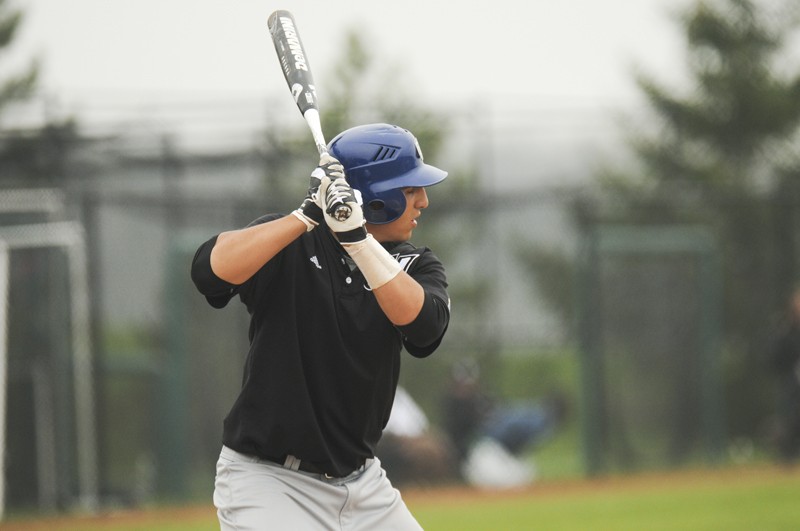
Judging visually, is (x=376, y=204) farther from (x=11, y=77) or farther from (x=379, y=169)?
(x=11, y=77)

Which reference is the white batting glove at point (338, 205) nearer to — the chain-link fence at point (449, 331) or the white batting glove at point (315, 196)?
the white batting glove at point (315, 196)

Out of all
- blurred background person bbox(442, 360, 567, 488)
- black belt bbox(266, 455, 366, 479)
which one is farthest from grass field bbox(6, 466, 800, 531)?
black belt bbox(266, 455, 366, 479)

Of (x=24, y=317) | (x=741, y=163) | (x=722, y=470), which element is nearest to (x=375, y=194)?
(x=24, y=317)

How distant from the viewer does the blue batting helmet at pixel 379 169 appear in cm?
421

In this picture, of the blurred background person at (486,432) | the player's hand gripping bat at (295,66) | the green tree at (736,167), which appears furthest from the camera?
the green tree at (736,167)

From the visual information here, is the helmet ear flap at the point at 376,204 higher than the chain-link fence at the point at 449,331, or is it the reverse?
the helmet ear flap at the point at 376,204

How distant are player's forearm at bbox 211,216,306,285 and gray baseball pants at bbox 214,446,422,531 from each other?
0.64 m

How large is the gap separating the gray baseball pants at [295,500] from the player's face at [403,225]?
822 millimetres

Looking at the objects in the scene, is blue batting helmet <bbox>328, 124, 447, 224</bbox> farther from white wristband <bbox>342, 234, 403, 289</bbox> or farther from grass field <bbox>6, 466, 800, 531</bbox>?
grass field <bbox>6, 466, 800, 531</bbox>

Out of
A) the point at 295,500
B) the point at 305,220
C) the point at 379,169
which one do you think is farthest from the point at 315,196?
the point at 295,500

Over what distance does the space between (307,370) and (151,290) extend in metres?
9.18

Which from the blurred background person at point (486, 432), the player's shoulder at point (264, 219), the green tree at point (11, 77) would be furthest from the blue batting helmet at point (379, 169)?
the green tree at point (11, 77)

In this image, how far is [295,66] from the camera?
4.64 metres

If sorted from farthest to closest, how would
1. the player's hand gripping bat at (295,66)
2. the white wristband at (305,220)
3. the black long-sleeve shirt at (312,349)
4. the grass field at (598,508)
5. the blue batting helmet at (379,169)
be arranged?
1. the grass field at (598,508)
2. the player's hand gripping bat at (295,66)
3. the blue batting helmet at (379,169)
4. the black long-sleeve shirt at (312,349)
5. the white wristband at (305,220)
